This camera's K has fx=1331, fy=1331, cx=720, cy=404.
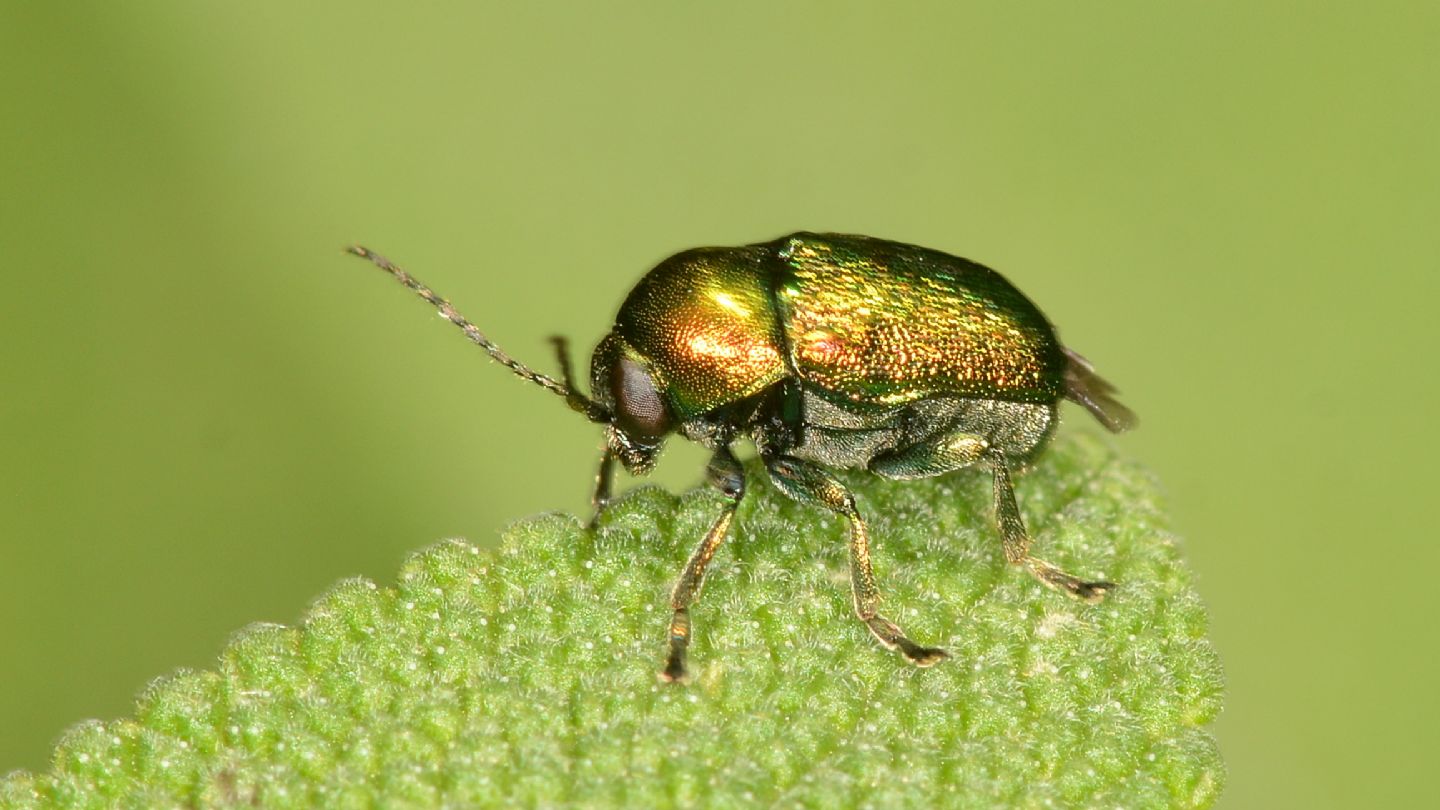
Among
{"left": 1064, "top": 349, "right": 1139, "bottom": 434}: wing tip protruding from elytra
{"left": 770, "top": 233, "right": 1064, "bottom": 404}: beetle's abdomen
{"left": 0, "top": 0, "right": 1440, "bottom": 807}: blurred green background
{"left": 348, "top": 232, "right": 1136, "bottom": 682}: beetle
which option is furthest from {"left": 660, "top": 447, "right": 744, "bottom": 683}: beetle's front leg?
{"left": 0, "top": 0, "right": 1440, "bottom": 807}: blurred green background

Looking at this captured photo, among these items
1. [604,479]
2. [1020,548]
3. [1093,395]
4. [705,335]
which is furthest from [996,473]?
[604,479]

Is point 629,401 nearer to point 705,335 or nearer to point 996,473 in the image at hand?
point 705,335

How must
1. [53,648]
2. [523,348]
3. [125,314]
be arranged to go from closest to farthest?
[53,648]
[125,314]
[523,348]

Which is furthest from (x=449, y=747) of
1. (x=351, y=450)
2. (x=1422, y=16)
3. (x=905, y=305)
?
(x=1422, y=16)

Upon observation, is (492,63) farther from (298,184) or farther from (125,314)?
(125,314)

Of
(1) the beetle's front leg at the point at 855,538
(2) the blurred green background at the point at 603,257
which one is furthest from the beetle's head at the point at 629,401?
(2) the blurred green background at the point at 603,257

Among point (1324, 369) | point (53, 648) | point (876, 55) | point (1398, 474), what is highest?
point (876, 55)

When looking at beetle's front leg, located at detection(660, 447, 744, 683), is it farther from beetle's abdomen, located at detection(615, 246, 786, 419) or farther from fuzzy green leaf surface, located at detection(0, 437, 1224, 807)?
beetle's abdomen, located at detection(615, 246, 786, 419)
